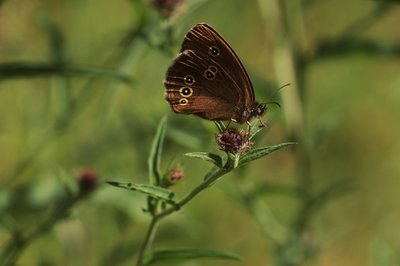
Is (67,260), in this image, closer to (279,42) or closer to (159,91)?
(159,91)

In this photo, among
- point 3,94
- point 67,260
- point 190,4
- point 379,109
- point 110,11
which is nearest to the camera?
point 190,4

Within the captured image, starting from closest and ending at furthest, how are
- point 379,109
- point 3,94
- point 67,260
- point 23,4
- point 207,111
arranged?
point 207,111, point 67,260, point 23,4, point 3,94, point 379,109

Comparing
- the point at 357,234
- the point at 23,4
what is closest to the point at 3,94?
the point at 23,4

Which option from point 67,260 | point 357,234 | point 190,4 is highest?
point 190,4

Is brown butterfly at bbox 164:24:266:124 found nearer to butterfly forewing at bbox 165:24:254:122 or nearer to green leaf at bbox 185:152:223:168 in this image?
butterfly forewing at bbox 165:24:254:122

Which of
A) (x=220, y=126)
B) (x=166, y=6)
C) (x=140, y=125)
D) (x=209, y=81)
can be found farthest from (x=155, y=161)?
(x=140, y=125)

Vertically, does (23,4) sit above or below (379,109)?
above
